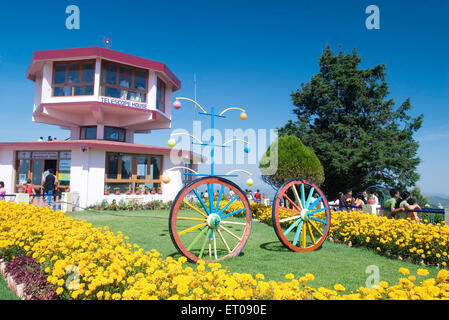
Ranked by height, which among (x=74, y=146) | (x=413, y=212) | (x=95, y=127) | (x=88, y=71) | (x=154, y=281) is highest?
(x=88, y=71)

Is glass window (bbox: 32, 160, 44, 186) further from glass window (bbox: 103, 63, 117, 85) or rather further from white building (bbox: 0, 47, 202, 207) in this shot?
glass window (bbox: 103, 63, 117, 85)

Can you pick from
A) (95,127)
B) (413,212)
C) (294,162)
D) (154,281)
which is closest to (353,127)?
(294,162)

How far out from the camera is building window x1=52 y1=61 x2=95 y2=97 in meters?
17.4

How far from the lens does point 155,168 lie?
18.0 metres

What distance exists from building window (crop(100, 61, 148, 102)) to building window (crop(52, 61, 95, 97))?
2.62 feet

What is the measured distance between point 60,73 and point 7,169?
259 inches

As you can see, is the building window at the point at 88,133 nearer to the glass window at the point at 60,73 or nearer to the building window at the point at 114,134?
the building window at the point at 114,134

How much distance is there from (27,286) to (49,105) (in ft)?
53.5

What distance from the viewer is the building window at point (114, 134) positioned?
18.9 meters

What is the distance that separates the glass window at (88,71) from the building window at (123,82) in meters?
0.65

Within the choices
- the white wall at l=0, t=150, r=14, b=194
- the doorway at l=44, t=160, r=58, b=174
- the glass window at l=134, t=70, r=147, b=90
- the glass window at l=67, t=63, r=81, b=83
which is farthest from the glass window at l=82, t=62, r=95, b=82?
the white wall at l=0, t=150, r=14, b=194

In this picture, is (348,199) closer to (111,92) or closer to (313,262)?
(313,262)

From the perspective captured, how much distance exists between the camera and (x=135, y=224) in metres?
10.6
